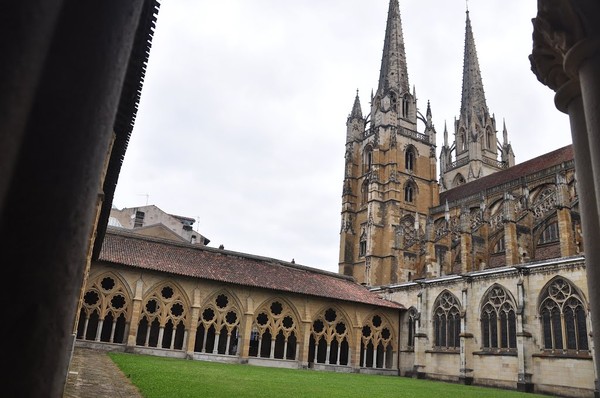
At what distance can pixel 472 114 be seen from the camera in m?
58.7

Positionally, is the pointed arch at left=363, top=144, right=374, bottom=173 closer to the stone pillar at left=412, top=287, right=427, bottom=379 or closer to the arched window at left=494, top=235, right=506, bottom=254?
the arched window at left=494, top=235, right=506, bottom=254

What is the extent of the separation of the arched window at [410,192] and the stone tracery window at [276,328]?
2309 cm

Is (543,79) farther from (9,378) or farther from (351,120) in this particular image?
(351,120)

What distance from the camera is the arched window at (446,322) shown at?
85.6ft

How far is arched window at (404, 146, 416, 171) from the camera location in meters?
48.0

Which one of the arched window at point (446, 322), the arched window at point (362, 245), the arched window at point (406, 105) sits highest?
the arched window at point (406, 105)

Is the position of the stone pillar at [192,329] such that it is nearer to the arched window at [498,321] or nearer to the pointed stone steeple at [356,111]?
the arched window at [498,321]

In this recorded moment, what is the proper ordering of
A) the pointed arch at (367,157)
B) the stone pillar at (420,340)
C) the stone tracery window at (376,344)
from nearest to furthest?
the stone pillar at (420,340) < the stone tracery window at (376,344) < the pointed arch at (367,157)

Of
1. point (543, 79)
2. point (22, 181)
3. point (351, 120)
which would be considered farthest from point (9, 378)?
point (351, 120)

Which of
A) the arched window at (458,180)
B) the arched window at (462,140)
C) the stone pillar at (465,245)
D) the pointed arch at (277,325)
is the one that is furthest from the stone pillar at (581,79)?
the arched window at (462,140)

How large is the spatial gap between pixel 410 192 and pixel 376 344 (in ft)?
69.9

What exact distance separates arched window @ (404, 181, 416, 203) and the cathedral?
462cm

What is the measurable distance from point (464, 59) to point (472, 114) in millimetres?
9224

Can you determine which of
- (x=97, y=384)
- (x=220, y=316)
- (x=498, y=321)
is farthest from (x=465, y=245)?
(x=97, y=384)
